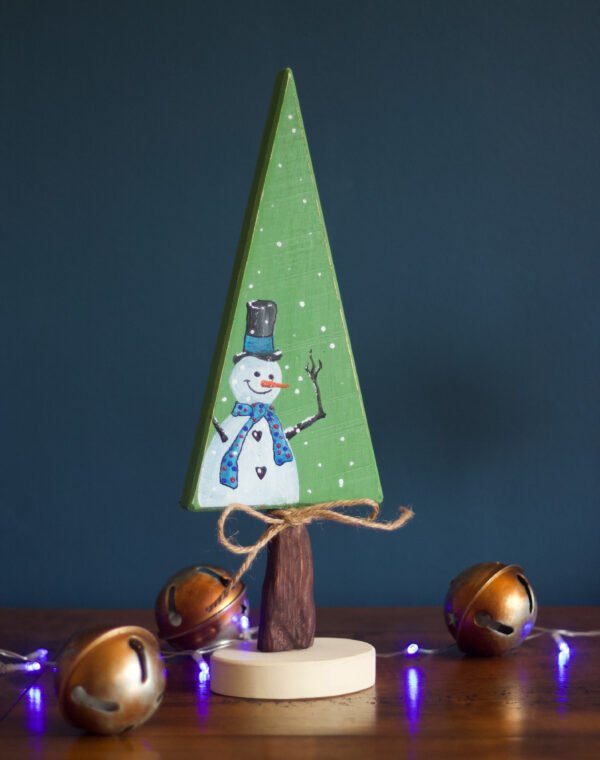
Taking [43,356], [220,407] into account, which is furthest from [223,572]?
[43,356]

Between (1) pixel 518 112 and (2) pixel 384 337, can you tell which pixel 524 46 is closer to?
(1) pixel 518 112

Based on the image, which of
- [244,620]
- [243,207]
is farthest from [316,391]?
[243,207]

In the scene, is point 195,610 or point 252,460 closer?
point 252,460

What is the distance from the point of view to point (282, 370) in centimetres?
93

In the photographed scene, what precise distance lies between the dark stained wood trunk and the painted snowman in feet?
0.17

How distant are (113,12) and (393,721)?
3.35 ft

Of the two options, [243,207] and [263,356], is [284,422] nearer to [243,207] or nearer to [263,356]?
[263,356]

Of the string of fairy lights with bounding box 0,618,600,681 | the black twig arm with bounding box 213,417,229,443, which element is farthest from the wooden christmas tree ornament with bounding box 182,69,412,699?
the string of fairy lights with bounding box 0,618,600,681

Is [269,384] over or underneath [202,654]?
over

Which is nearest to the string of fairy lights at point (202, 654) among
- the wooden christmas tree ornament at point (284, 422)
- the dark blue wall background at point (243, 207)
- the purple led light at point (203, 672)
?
the purple led light at point (203, 672)

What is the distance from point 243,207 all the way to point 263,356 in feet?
1.77

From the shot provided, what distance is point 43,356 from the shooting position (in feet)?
4.66

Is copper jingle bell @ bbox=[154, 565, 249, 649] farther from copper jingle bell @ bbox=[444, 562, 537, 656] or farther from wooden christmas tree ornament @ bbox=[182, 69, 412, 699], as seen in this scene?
copper jingle bell @ bbox=[444, 562, 537, 656]

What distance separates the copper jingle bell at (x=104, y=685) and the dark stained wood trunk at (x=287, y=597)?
0.17 m
